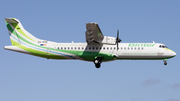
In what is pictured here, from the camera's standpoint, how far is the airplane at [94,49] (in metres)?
35.6

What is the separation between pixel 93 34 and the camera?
34.3 metres

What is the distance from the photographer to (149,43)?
Result: 36.7 meters

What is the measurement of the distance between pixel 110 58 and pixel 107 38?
2.62 meters

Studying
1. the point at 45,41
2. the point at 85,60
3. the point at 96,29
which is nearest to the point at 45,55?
the point at 45,41

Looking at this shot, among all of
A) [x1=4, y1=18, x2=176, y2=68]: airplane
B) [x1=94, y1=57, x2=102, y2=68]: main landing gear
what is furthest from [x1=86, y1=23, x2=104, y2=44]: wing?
[x1=94, y1=57, x2=102, y2=68]: main landing gear

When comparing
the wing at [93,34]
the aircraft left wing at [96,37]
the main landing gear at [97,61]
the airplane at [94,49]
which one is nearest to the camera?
the wing at [93,34]

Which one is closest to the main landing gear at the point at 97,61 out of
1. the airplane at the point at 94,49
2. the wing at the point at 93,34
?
the airplane at the point at 94,49

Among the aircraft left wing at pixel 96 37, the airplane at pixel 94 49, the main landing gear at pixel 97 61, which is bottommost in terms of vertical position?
the main landing gear at pixel 97 61

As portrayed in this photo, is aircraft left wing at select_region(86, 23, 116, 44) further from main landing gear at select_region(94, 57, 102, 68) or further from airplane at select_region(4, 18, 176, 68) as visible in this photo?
main landing gear at select_region(94, 57, 102, 68)

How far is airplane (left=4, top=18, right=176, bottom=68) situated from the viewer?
3559 cm

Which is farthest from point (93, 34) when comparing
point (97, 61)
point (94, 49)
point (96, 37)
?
point (97, 61)

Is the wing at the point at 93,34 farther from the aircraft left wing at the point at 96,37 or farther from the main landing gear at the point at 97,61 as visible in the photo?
the main landing gear at the point at 97,61

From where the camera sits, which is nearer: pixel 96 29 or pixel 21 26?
pixel 96 29

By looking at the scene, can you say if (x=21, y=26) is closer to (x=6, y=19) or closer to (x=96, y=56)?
(x=6, y=19)
